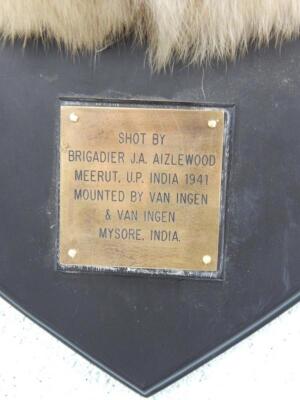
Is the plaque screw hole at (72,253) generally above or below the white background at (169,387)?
above

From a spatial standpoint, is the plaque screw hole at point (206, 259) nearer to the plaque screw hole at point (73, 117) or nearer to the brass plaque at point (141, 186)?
the brass plaque at point (141, 186)

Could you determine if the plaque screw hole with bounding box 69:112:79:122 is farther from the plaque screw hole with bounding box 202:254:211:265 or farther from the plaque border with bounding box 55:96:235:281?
the plaque screw hole with bounding box 202:254:211:265

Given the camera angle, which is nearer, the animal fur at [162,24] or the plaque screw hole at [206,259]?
the animal fur at [162,24]

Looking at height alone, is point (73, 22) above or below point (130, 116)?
above

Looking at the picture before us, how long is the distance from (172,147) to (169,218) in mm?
91

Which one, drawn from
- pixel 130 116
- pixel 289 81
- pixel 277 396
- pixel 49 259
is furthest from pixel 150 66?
pixel 277 396

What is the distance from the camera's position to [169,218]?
2.30ft

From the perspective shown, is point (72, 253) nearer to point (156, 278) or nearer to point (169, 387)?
point (156, 278)

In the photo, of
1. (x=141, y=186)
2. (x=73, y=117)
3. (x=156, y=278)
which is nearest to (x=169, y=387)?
(x=156, y=278)

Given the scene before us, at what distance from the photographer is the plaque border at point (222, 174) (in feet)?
2.22

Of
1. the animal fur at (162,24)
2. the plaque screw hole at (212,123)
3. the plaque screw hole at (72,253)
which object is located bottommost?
the plaque screw hole at (72,253)

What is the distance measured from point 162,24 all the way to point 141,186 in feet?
0.65

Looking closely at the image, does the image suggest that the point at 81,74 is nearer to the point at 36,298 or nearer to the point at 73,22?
the point at 73,22

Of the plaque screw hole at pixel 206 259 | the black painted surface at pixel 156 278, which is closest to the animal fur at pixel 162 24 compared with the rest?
the black painted surface at pixel 156 278
